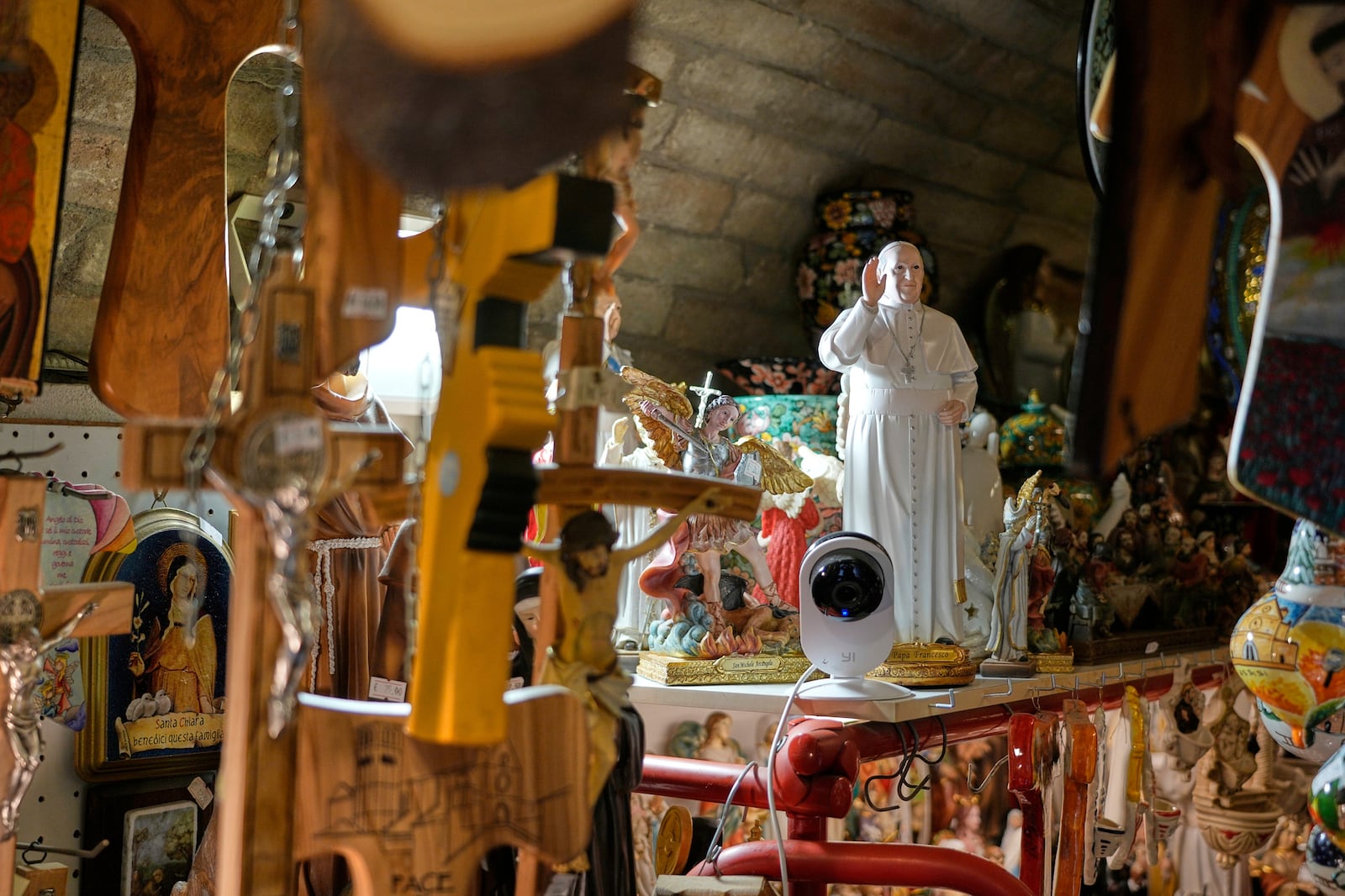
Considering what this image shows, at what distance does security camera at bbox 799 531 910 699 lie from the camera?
214 cm

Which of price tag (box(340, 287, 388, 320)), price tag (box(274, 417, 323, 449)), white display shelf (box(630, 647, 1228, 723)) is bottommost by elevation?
white display shelf (box(630, 647, 1228, 723))

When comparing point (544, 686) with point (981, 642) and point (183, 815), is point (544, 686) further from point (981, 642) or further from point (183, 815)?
point (981, 642)

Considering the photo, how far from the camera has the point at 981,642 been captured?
9.05 feet

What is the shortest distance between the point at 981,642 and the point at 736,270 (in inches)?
50.5

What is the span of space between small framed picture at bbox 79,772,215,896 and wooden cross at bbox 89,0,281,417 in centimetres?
112

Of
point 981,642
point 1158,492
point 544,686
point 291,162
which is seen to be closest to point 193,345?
point 291,162

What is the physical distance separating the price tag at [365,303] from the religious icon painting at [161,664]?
3.98 feet

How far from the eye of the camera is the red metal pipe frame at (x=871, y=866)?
1852 mm

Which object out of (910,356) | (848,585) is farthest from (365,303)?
(910,356)

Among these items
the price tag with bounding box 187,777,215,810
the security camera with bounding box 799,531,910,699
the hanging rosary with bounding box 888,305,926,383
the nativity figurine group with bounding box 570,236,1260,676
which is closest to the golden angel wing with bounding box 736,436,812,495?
the nativity figurine group with bounding box 570,236,1260,676

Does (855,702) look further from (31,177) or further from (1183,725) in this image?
(1183,725)

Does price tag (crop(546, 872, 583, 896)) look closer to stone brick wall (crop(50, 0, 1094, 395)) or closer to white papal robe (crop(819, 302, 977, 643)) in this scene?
A: white papal robe (crop(819, 302, 977, 643))

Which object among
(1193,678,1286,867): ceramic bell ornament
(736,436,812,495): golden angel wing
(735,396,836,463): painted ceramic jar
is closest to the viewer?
(736,436,812,495): golden angel wing

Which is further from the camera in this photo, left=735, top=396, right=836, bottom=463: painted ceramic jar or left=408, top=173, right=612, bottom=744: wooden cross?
left=735, top=396, right=836, bottom=463: painted ceramic jar
